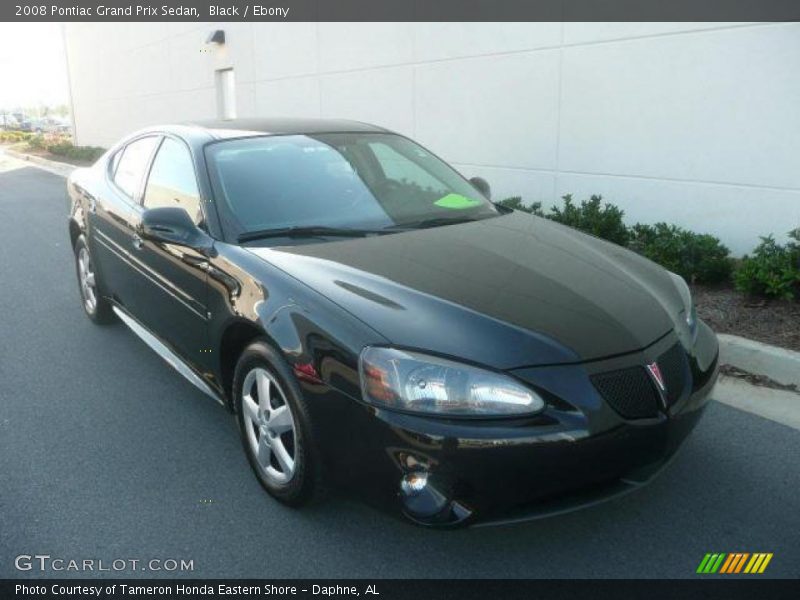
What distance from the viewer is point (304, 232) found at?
11.5 feet

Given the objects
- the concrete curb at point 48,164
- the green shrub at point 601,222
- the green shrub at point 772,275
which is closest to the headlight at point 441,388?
the green shrub at point 772,275

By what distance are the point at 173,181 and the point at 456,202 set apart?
1.59 meters

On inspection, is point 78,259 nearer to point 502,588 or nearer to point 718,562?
point 502,588

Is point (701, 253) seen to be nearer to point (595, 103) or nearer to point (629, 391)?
point (595, 103)

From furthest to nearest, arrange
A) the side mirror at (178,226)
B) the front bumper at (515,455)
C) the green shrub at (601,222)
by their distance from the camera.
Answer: the green shrub at (601,222) < the side mirror at (178,226) < the front bumper at (515,455)

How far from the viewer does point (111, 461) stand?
3.64m

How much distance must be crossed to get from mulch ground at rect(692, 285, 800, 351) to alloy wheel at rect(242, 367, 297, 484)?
10.3ft

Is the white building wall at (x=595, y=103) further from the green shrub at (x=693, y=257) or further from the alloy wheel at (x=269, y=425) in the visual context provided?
the alloy wheel at (x=269, y=425)

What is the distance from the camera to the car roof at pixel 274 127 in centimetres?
422

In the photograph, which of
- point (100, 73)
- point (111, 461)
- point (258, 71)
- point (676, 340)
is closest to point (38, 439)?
point (111, 461)

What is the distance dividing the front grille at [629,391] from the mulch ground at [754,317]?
7.93ft

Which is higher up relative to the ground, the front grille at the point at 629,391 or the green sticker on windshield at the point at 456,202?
the green sticker on windshield at the point at 456,202

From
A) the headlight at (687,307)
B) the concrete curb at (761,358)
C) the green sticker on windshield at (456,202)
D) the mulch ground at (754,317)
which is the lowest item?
the concrete curb at (761,358)

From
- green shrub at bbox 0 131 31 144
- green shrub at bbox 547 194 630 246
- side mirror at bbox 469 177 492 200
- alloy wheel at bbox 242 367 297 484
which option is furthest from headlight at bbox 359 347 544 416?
green shrub at bbox 0 131 31 144
